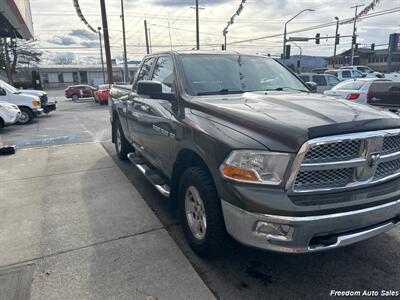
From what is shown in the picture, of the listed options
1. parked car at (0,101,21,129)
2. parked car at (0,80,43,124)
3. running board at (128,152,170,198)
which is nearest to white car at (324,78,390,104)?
running board at (128,152,170,198)

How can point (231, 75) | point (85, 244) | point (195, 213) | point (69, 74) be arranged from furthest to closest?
1. point (69, 74)
2. point (231, 75)
3. point (85, 244)
4. point (195, 213)

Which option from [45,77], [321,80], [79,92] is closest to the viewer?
[321,80]

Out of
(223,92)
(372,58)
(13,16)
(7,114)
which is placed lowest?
(7,114)

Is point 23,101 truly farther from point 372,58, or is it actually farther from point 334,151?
point 372,58

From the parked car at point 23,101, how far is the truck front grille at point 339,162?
1336 centimetres

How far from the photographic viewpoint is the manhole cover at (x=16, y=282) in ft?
8.72

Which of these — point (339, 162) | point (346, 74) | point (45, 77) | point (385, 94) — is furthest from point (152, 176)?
point (45, 77)

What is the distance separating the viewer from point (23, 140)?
9.65 m

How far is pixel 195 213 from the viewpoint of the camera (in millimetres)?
3137

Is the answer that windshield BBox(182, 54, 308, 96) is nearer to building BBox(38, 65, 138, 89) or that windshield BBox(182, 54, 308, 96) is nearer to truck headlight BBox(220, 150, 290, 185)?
truck headlight BBox(220, 150, 290, 185)

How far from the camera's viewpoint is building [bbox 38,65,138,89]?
7275 centimetres

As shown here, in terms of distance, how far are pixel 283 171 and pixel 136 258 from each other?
→ 1.74 m

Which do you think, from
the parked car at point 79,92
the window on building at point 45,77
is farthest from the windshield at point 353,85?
the window on building at point 45,77

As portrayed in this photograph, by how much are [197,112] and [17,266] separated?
2251 millimetres
